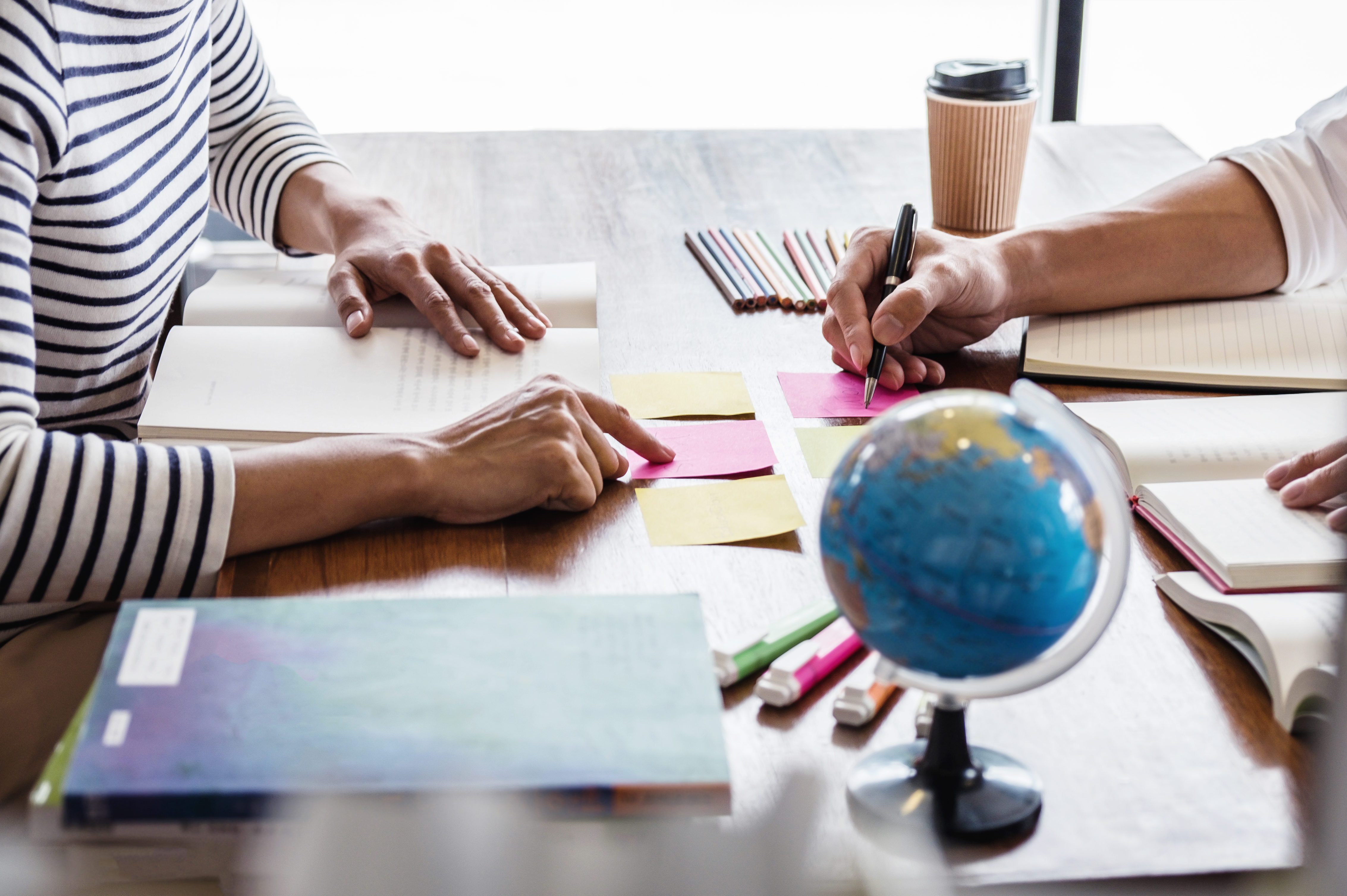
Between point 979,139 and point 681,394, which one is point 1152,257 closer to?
point 979,139

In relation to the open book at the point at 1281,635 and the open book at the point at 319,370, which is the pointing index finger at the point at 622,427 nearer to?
the open book at the point at 319,370

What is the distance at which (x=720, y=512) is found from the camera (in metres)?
0.84

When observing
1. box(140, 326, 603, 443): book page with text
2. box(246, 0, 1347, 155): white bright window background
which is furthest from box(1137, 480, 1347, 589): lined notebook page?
box(246, 0, 1347, 155): white bright window background

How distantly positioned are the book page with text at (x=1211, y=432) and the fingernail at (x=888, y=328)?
143mm

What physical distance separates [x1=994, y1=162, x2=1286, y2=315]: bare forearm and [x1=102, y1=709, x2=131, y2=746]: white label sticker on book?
82 centimetres

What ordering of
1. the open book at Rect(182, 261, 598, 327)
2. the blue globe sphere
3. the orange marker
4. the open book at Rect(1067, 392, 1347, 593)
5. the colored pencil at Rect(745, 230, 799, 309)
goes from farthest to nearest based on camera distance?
the colored pencil at Rect(745, 230, 799, 309)
the open book at Rect(182, 261, 598, 327)
the open book at Rect(1067, 392, 1347, 593)
the orange marker
the blue globe sphere

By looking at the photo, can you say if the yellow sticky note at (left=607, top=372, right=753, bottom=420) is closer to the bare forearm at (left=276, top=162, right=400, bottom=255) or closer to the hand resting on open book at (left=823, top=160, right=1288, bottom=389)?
the hand resting on open book at (left=823, top=160, right=1288, bottom=389)

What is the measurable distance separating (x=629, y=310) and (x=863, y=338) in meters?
0.26

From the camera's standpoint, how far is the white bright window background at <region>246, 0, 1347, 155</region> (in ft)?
12.5

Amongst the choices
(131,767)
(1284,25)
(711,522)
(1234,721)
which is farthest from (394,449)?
(1284,25)

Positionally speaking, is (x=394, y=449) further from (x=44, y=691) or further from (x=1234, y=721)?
(x=1234, y=721)

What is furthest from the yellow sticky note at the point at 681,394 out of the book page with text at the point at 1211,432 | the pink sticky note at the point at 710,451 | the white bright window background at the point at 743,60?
the white bright window background at the point at 743,60

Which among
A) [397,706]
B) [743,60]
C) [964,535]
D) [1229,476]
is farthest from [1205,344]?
[743,60]

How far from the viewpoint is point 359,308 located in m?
1.05
